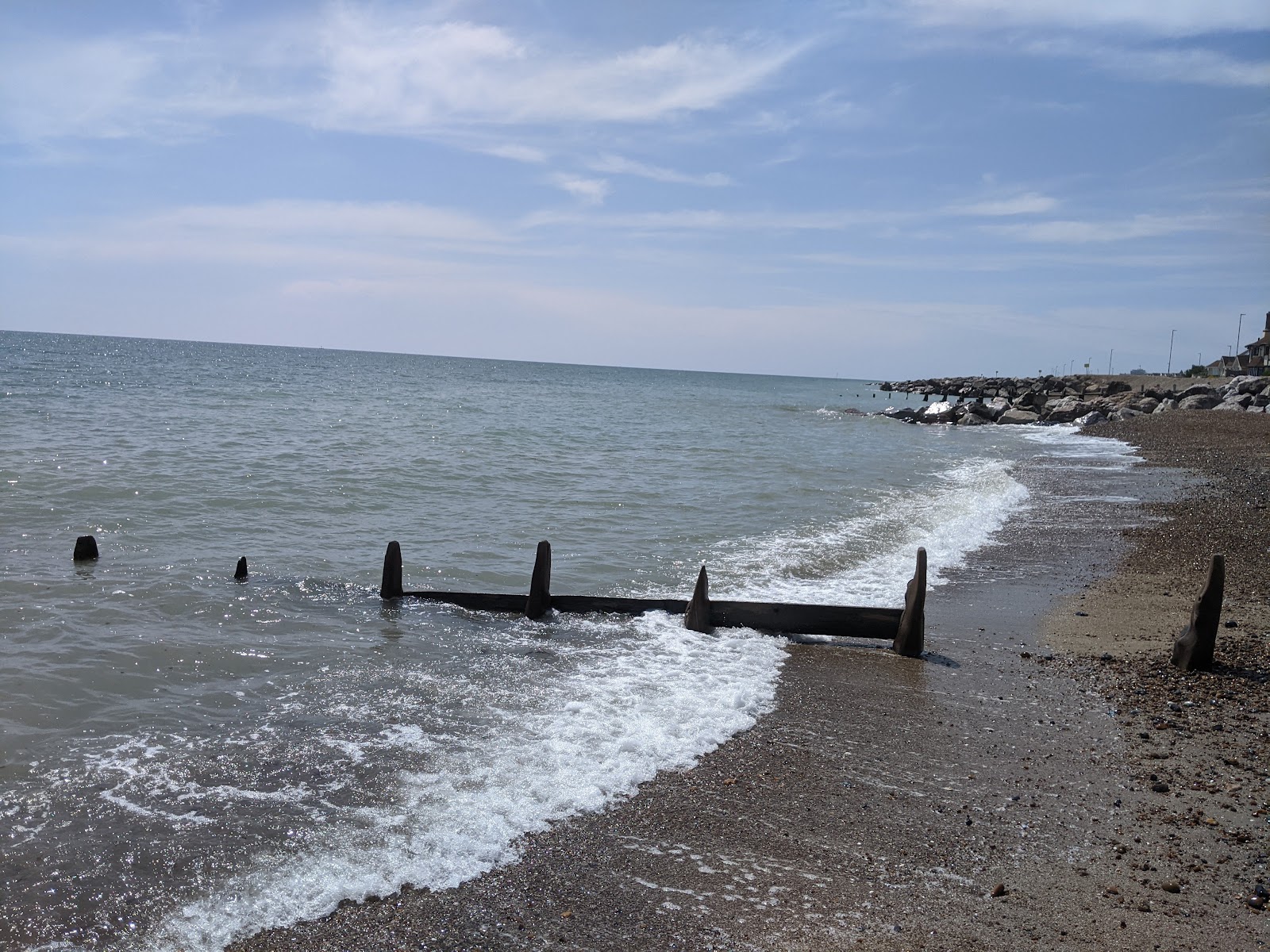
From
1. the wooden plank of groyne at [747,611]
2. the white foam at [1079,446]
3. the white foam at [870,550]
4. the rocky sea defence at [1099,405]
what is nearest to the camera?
the wooden plank of groyne at [747,611]

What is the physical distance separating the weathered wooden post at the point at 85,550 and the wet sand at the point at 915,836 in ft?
31.2

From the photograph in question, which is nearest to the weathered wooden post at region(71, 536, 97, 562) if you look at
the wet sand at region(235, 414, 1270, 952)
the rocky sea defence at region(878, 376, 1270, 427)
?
the wet sand at region(235, 414, 1270, 952)

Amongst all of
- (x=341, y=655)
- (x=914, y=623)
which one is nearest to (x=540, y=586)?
(x=341, y=655)

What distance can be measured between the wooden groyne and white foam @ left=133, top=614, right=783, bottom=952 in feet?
1.54

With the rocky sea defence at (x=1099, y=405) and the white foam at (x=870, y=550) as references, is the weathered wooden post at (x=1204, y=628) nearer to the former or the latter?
Result: the white foam at (x=870, y=550)

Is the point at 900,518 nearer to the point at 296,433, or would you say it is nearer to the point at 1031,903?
the point at 1031,903

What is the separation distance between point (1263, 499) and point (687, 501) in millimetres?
12645

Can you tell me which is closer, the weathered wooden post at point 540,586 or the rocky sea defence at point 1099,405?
the weathered wooden post at point 540,586

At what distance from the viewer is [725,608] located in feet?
34.2

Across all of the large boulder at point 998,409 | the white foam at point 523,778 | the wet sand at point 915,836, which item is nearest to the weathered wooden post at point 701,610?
the white foam at point 523,778

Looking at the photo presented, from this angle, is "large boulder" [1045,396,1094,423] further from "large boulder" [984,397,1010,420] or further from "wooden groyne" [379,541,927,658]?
"wooden groyne" [379,541,927,658]

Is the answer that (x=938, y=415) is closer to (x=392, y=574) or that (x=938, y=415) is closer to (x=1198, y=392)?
(x=1198, y=392)

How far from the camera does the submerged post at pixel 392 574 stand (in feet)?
36.0

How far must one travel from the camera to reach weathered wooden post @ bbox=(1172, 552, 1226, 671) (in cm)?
862
